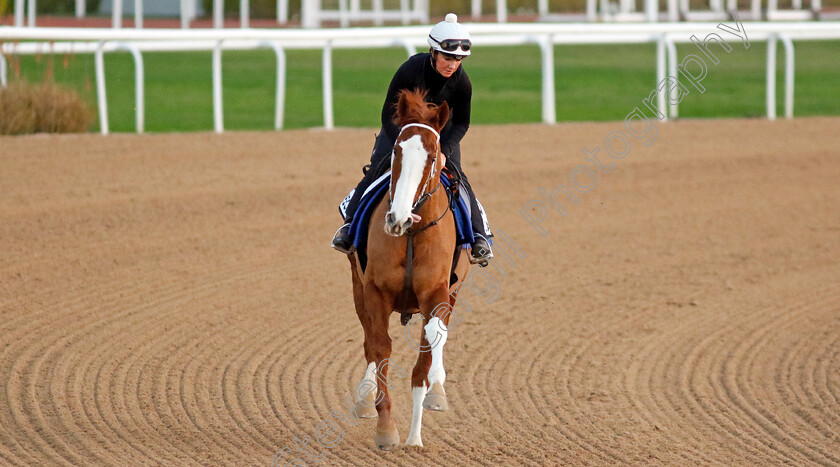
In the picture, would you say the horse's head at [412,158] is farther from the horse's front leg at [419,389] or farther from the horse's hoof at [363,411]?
the horse's hoof at [363,411]

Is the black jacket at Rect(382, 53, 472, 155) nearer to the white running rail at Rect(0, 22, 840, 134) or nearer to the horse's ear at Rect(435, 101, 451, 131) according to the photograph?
the horse's ear at Rect(435, 101, 451, 131)

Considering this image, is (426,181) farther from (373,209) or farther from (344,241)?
(344,241)

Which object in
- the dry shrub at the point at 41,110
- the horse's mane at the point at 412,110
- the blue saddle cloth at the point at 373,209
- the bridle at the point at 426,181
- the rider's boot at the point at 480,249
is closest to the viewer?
the bridle at the point at 426,181

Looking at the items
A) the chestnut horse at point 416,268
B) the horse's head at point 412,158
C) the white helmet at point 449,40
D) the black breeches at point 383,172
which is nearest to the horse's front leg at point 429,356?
the chestnut horse at point 416,268

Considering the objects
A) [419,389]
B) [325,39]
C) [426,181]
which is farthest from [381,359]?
[325,39]

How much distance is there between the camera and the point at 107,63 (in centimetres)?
2320

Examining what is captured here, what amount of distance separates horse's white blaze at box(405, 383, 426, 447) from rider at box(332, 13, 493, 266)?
0.84 m

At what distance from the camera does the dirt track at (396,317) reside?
567 cm

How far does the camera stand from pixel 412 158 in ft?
16.9

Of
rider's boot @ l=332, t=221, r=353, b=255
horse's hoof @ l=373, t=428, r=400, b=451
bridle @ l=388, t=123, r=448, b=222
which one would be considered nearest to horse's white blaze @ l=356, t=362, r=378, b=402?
horse's hoof @ l=373, t=428, r=400, b=451

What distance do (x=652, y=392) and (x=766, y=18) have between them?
2732cm

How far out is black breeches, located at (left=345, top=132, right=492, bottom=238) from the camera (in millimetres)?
5957

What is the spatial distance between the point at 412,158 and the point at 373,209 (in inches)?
26.8

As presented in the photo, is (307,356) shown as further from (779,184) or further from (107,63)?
(107,63)
